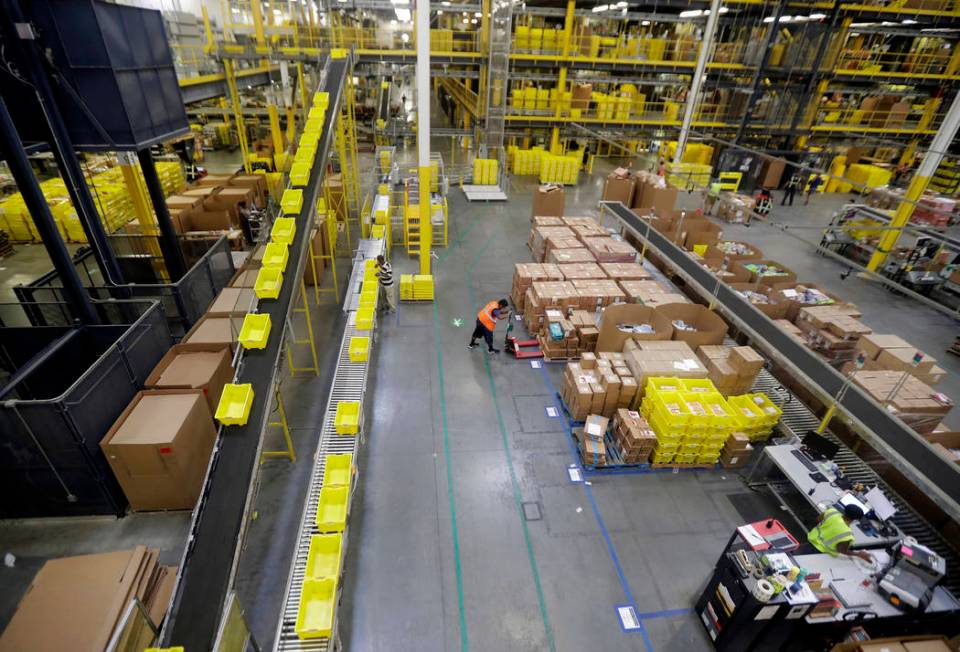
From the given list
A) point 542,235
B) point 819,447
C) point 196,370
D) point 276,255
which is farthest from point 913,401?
point 196,370

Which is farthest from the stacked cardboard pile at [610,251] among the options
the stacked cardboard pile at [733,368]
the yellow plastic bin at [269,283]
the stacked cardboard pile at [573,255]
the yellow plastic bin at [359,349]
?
the yellow plastic bin at [269,283]

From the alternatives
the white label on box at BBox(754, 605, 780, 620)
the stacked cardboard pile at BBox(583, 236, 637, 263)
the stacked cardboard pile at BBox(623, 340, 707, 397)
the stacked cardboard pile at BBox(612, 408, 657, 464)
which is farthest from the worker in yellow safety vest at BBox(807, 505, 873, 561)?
the stacked cardboard pile at BBox(583, 236, 637, 263)

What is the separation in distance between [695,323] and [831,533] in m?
4.57

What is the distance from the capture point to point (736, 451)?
23.0ft

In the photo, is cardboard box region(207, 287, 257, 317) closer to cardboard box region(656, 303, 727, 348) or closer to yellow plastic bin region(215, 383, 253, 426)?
yellow plastic bin region(215, 383, 253, 426)

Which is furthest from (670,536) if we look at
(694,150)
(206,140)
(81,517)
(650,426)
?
(206,140)

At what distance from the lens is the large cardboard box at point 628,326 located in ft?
27.7

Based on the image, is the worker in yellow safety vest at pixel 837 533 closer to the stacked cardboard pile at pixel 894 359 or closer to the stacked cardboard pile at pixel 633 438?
the stacked cardboard pile at pixel 633 438

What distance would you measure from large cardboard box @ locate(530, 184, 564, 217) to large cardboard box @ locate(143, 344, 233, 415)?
37.5 ft

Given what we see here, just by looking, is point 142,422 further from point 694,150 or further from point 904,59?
point 904,59

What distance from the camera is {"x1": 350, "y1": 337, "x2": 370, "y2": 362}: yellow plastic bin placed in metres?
7.57

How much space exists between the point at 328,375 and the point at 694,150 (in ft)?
77.4

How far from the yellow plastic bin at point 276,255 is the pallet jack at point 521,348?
4719mm

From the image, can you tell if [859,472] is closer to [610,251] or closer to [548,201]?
[610,251]
